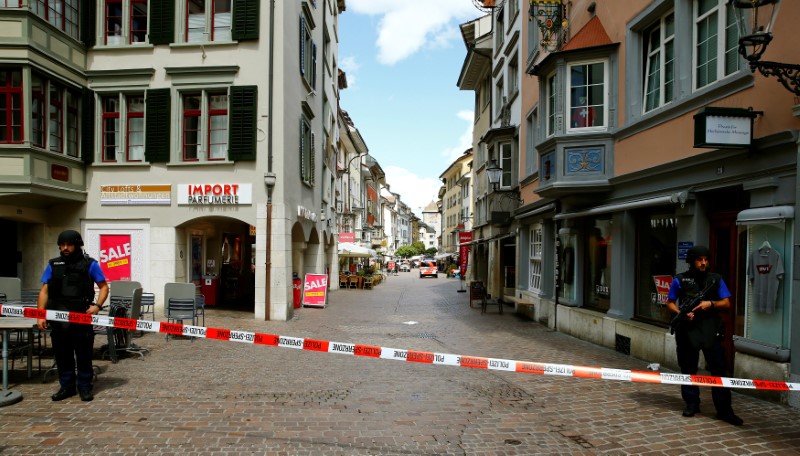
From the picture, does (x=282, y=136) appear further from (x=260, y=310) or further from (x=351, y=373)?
(x=351, y=373)

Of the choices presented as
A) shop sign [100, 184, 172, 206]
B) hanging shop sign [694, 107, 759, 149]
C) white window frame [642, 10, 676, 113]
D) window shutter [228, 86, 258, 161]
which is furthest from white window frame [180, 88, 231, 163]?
hanging shop sign [694, 107, 759, 149]

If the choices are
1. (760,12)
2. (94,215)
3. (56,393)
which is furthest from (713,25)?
(94,215)

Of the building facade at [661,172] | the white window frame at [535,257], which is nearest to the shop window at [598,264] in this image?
the building facade at [661,172]

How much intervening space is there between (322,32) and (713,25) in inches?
691

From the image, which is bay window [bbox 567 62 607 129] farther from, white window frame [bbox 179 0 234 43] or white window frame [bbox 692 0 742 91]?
white window frame [bbox 179 0 234 43]

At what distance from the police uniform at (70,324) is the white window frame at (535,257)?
41.5 feet

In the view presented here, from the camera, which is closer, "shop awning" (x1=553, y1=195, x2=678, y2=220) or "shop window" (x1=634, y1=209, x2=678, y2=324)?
"shop awning" (x1=553, y1=195, x2=678, y2=220)

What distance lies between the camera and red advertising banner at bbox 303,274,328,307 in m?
19.6

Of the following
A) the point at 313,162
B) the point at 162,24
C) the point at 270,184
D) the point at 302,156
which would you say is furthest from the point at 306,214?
the point at 162,24

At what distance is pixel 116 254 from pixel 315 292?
6.77 m

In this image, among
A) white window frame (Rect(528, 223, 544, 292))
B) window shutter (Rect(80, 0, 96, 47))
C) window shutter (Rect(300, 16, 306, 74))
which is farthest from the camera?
window shutter (Rect(300, 16, 306, 74))

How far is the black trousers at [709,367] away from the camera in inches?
226

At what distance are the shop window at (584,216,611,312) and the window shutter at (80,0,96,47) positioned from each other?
14579mm

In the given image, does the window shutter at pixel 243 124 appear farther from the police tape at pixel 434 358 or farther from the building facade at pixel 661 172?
the police tape at pixel 434 358
